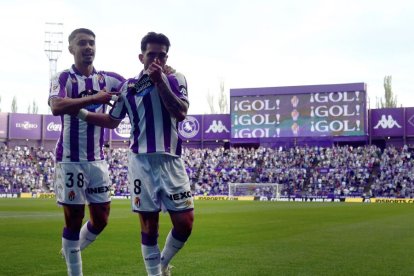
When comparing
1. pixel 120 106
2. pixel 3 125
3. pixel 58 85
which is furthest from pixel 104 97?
pixel 3 125

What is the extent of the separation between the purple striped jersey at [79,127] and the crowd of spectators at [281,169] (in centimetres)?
3921

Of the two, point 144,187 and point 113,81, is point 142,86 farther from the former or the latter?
point 113,81

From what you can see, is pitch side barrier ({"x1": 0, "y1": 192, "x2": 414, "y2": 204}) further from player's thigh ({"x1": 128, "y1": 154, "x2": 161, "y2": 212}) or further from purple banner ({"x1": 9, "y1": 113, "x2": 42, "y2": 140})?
player's thigh ({"x1": 128, "y1": 154, "x2": 161, "y2": 212})

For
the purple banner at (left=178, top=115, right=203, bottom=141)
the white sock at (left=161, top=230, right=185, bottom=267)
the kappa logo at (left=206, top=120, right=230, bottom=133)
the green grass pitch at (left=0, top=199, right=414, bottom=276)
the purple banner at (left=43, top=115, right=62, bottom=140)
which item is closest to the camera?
the white sock at (left=161, top=230, right=185, bottom=267)

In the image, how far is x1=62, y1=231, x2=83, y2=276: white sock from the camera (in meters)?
6.52

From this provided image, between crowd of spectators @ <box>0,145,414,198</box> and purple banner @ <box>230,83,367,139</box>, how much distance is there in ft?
6.39

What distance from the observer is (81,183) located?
688 centimetres

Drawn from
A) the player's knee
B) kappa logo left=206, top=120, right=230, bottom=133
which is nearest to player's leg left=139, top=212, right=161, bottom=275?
the player's knee

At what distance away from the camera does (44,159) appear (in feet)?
185

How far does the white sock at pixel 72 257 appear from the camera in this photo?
6.52 metres

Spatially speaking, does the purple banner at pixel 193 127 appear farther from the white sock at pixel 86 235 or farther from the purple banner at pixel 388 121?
the white sock at pixel 86 235

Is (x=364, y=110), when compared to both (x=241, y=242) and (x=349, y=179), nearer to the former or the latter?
(x=349, y=179)

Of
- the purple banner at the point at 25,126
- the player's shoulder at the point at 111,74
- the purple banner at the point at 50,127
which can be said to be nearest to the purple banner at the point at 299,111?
the purple banner at the point at 50,127

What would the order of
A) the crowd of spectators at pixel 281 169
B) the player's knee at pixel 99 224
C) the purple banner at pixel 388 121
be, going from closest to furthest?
the player's knee at pixel 99 224 → the crowd of spectators at pixel 281 169 → the purple banner at pixel 388 121
